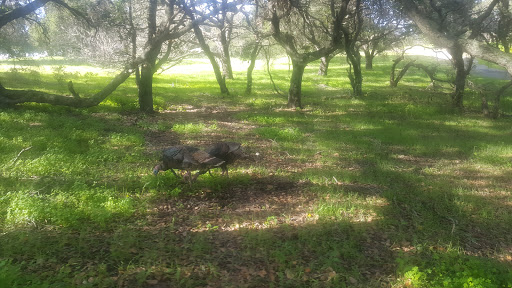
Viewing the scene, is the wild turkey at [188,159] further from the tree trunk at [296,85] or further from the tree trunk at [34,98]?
the tree trunk at [296,85]

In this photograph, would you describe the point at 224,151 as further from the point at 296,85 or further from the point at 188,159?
the point at 296,85

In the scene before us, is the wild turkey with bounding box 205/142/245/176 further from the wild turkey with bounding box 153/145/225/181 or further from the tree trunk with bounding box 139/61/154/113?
the tree trunk with bounding box 139/61/154/113

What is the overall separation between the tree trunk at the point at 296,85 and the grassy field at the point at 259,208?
4.65 metres

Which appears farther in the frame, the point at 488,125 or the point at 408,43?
the point at 408,43

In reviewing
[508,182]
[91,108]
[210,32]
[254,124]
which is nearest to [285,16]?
[254,124]

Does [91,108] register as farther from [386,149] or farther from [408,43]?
[408,43]

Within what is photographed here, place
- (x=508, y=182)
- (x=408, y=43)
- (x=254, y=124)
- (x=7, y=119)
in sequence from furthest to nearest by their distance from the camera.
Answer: (x=408, y=43)
(x=254, y=124)
(x=7, y=119)
(x=508, y=182)

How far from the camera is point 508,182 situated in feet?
25.4

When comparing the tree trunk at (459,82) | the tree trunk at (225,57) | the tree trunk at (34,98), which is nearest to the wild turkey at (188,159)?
the tree trunk at (34,98)

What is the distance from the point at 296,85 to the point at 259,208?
1136 cm

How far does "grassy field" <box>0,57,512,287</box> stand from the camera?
4266mm

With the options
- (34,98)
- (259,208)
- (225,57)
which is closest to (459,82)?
(259,208)

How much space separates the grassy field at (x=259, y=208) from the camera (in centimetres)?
427

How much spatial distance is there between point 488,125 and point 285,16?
30.7ft
